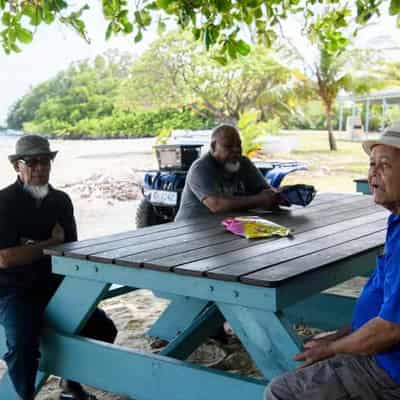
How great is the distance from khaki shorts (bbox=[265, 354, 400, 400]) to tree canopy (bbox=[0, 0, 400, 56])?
258 centimetres

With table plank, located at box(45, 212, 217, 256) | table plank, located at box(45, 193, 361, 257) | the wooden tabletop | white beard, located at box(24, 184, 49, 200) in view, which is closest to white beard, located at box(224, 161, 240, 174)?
table plank, located at box(45, 193, 361, 257)

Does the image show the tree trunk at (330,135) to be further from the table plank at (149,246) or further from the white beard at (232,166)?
the table plank at (149,246)

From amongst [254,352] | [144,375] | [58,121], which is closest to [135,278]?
[144,375]

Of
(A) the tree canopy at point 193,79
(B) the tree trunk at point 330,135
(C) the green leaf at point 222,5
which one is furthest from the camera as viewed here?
(A) the tree canopy at point 193,79

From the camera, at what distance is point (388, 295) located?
5.35 ft

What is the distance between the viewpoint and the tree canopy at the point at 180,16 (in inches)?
150

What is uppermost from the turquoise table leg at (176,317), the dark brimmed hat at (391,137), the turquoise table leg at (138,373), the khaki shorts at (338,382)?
the dark brimmed hat at (391,137)

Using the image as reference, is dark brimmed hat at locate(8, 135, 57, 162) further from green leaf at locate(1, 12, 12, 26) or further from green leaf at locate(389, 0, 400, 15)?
green leaf at locate(389, 0, 400, 15)

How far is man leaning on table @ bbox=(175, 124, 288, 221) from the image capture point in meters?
Result: 3.66

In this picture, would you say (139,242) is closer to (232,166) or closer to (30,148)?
(30,148)

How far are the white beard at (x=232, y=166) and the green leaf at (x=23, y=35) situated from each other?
1.47 m

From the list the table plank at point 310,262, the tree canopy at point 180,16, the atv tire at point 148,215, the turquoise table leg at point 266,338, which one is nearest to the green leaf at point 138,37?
the tree canopy at point 180,16

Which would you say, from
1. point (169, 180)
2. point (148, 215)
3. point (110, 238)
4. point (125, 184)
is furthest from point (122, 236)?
point (125, 184)

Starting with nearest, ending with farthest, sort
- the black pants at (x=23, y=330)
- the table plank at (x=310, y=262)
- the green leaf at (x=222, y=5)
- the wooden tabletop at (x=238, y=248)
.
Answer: the table plank at (x=310, y=262)
the wooden tabletop at (x=238, y=248)
the black pants at (x=23, y=330)
the green leaf at (x=222, y=5)
